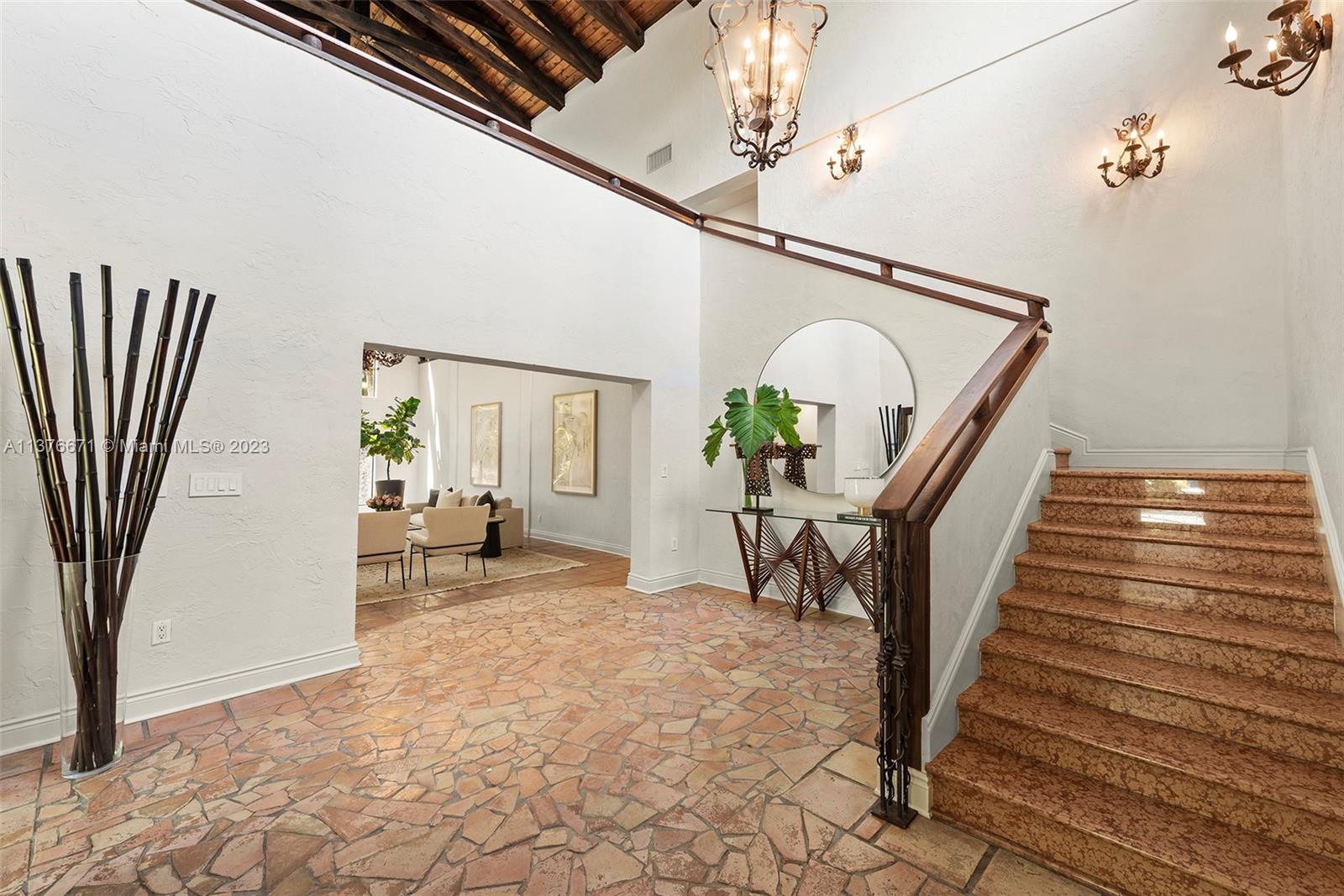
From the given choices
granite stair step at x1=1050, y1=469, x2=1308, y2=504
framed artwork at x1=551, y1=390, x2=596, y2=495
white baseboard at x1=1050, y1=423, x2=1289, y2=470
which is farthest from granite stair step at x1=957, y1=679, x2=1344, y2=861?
framed artwork at x1=551, y1=390, x2=596, y2=495

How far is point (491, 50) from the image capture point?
7207 millimetres

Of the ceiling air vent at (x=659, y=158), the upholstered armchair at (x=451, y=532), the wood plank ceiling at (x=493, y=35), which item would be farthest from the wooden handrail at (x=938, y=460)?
the wood plank ceiling at (x=493, y=35)

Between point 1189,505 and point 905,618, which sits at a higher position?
point 1189,505

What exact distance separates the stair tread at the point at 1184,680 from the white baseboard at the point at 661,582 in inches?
125

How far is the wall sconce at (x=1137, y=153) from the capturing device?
369 cm

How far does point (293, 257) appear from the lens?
3131 mm

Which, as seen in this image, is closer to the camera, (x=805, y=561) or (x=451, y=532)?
(x=805, y=561)

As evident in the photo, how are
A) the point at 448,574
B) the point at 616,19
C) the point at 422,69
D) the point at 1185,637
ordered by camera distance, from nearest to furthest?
1. the point at 1185,637
2. the point at 448,574
3. the point at 616,19
4. the point at 422,69

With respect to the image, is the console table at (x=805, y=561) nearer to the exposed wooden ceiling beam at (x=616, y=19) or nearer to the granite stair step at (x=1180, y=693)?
the granite stair step at (x=1180, y=693)

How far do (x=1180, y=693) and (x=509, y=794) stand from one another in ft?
7.78

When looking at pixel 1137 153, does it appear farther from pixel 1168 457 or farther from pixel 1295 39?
pixel 1168 457

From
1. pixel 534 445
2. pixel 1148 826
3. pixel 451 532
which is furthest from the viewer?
pixel 534 445

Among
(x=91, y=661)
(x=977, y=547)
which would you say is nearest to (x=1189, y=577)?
(x=977, y=547)

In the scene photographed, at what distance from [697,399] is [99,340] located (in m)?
4.18
